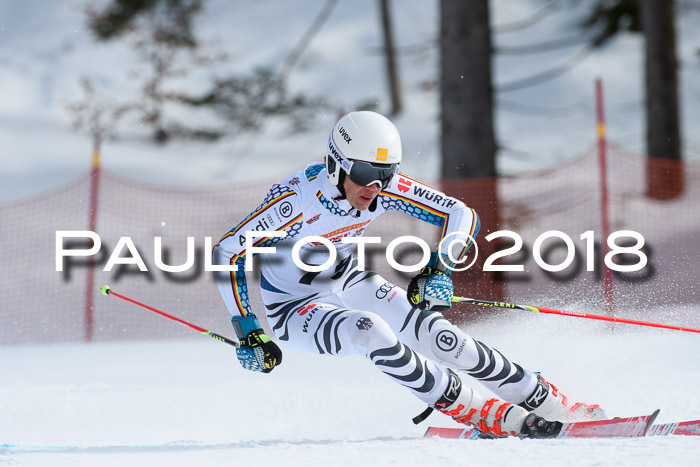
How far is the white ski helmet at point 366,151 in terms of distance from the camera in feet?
11.7

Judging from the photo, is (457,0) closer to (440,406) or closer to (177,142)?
(440,406)

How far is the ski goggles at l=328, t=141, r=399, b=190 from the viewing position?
11.7 ft

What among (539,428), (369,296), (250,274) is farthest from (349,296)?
(250,274)

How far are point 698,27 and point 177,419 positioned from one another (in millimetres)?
32073

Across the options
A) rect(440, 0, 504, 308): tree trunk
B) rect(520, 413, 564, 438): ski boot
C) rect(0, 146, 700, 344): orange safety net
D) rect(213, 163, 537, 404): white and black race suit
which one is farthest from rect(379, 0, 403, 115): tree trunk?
rect(520, 413, 564, 438): ski boot

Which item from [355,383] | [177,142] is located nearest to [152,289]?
[355,383]

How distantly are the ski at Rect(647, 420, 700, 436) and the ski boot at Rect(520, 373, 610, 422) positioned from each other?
376 mm

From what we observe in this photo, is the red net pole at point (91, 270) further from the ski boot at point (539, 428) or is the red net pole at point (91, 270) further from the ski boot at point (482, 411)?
the ski boot at point (539, 428)

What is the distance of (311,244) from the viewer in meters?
3.84

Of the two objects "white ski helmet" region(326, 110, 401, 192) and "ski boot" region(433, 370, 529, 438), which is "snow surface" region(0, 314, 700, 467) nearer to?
"ski boot" region(433, 370, 529, 438)

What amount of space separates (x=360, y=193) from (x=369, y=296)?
0.55m

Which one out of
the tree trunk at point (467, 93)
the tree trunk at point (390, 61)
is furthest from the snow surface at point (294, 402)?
the tree trunk at point (390, 61)

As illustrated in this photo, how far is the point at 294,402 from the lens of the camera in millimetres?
4961

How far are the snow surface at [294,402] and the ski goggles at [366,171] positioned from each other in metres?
1.11
